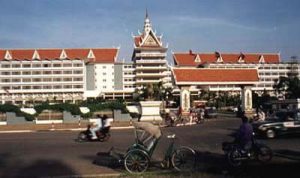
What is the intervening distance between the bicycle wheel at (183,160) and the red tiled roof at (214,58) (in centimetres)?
12142

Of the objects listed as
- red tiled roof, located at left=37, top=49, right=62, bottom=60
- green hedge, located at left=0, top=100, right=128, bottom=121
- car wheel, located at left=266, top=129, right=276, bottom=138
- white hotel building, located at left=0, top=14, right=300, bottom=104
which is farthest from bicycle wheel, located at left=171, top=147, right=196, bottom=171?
red tiled roof, located at left=37, top=49, right=62, bottom=60

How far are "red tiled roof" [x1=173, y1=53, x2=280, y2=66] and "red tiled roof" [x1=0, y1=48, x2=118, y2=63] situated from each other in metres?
19.7

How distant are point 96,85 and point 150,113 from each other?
78.6m

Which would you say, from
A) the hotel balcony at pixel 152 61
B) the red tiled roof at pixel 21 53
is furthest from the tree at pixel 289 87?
the red tiled roof at pixel 21 53

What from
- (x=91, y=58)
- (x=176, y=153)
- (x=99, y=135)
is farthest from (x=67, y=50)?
(x=176, y=153)

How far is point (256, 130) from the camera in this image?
21.2 meters

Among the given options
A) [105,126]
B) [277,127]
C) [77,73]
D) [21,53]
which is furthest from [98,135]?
[21,53]

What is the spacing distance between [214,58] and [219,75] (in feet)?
272

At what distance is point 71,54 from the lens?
123 metres

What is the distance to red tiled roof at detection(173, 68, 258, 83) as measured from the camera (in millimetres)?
51969

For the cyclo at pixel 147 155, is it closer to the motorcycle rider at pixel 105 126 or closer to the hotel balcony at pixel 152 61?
the motorcycle rider at pixel 105 126

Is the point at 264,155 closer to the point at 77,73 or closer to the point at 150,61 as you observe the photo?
the point at 150,61

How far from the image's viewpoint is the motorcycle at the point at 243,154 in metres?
12.1

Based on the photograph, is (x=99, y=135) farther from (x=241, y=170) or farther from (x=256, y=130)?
(x=241, y=170)
